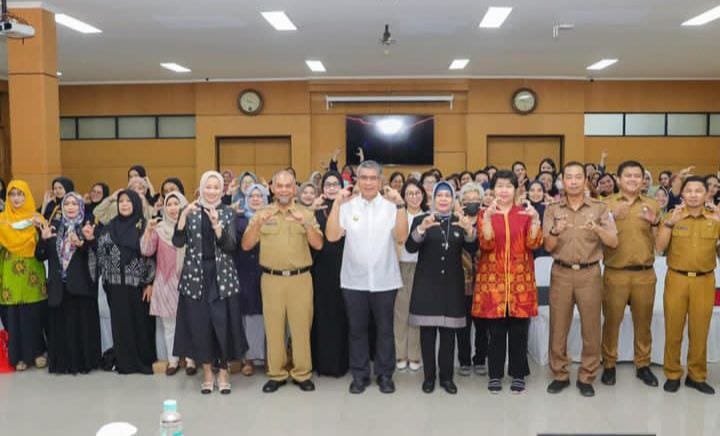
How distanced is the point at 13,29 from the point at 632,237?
5389 millimetres

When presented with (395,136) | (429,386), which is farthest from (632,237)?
(395,136)

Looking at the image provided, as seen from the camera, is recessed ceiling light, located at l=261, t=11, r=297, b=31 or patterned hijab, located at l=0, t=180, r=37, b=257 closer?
patterned hijab, located at l=0, t=180, r=37, b=257

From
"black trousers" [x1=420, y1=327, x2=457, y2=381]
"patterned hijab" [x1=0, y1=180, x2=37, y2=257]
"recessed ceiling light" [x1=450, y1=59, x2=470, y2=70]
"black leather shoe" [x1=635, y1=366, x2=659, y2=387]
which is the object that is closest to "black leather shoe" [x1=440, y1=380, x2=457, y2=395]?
"black trousers" [x1=420, y1=327, x2=457, y2=381]

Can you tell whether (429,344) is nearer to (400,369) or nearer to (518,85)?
(400,369)

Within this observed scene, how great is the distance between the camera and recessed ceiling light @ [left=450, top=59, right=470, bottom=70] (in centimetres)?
1080

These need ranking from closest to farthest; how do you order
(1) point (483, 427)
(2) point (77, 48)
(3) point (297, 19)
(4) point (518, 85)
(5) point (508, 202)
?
1. (1) point (483, 427)
2. (5) point (508, 202)
3. (3) point (297, 19)
4. (2) point (77, 48)
5. (4) point (518, 85)

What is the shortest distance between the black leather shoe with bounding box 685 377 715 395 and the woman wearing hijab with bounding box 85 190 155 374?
3.98 metres

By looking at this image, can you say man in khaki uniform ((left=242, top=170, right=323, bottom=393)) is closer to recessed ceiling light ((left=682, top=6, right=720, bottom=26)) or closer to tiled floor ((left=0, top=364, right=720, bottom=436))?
tiled floor ((left=0, top=364, right=720, bottom=436))

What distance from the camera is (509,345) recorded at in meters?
4.44

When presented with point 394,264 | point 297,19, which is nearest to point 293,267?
point 394,264

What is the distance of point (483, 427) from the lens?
12.6ft

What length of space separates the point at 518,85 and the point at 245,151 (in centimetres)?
583

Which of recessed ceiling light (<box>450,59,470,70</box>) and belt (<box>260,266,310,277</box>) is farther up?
recessed ceiling light (<box>450,59,470,70</box>)

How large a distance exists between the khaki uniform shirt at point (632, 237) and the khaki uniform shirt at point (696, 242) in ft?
0.59
